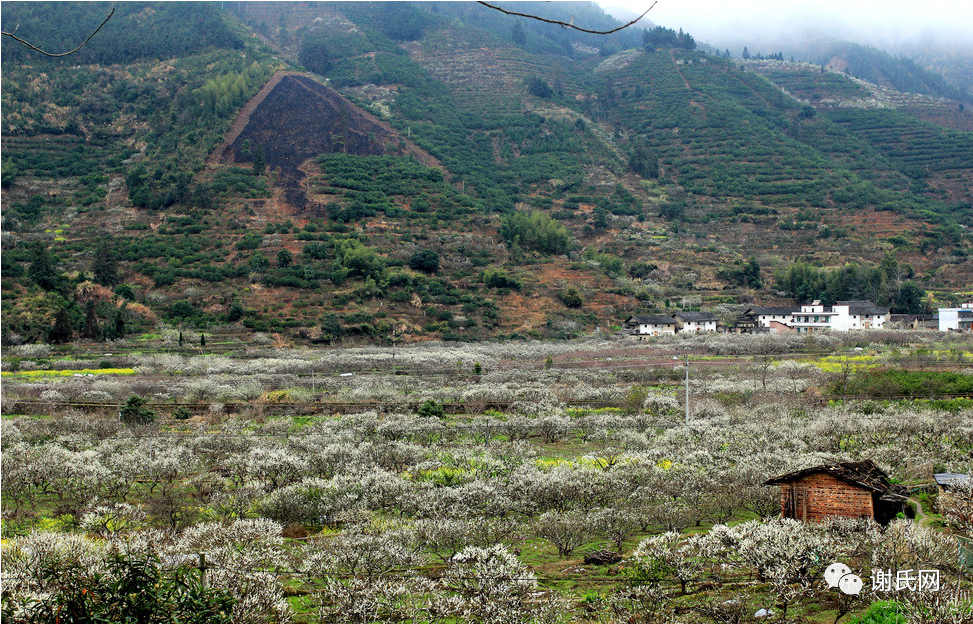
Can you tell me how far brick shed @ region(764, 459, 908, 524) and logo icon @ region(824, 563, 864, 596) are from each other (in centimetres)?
389

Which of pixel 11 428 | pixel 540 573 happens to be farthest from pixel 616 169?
pixel 540 573

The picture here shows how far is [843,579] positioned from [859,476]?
17.5 feet

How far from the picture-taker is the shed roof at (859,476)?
15.7 meters

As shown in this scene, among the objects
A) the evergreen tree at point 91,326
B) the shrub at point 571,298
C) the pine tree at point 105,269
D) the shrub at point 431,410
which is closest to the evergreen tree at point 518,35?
→ the shrub at point 571,298

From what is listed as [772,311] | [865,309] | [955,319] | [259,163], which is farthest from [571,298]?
[259,163]

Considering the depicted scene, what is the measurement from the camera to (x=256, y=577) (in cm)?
1133

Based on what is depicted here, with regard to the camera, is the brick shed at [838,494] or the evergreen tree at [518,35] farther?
the evergreen tree at [518,35]

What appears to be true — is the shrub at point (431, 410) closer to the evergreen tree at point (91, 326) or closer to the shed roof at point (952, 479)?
the shed roof at point (952, 479)

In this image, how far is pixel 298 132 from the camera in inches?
3671

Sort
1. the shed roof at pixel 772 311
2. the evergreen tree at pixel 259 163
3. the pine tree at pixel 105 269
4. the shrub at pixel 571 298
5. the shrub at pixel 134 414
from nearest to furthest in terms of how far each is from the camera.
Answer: the shrub at pixel 134 414
the pine tree at pixel 105 269
the shed roof at pixel 772 311
the shrub at pixel 571 298
the evergreen tree at pixel 259 163

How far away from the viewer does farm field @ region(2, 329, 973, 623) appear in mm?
11406

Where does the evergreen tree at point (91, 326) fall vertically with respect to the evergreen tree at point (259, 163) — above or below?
below

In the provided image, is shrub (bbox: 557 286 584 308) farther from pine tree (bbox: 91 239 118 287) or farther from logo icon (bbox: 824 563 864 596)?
logo icon (bbox: 824 563 864 596)

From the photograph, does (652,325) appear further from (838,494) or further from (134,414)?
(838,494)
